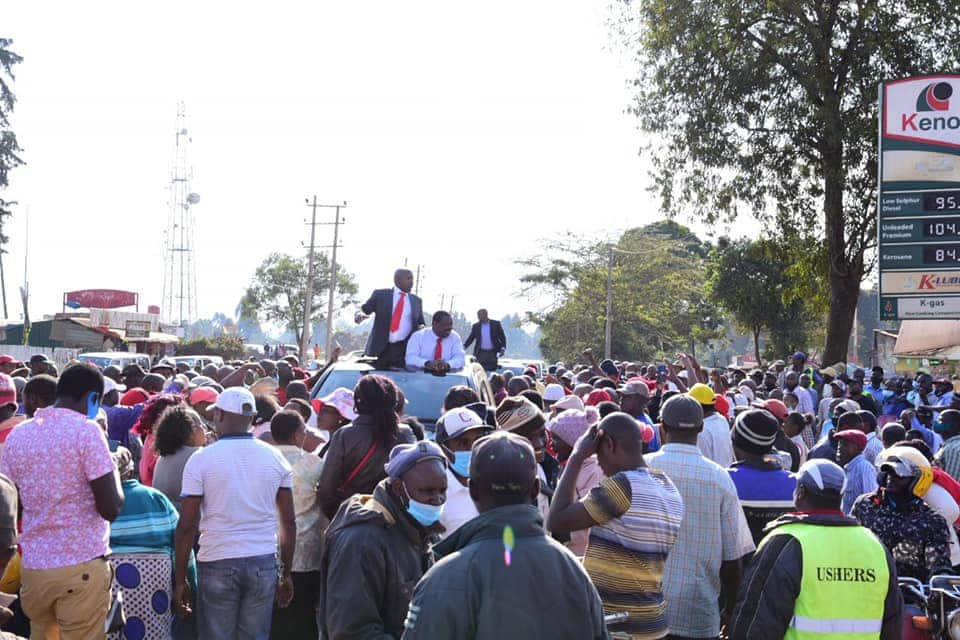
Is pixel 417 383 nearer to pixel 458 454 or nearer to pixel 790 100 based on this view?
pixel 458 454

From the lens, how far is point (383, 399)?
5.93m

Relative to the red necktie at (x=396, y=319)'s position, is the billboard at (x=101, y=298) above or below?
above

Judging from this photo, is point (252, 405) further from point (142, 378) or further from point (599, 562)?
point (142, 378)

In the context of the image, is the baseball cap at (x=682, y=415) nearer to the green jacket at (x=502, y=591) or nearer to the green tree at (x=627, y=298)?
the green jacket at (x=502, y=591)

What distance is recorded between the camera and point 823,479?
15.2 ft

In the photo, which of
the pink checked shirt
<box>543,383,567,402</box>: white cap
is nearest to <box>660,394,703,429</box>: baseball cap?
the pink checked shirt

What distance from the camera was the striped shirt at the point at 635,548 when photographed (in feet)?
15.3

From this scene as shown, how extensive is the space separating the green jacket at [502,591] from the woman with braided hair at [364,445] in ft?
9.19

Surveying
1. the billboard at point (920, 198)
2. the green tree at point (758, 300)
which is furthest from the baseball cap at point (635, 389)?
the green tree at point (758, 300)

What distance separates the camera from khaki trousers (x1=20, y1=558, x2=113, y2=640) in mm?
5312

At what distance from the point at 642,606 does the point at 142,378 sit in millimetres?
7192

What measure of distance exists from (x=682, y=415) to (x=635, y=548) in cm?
92

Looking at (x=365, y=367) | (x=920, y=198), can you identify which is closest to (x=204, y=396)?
(x=365, y=367)

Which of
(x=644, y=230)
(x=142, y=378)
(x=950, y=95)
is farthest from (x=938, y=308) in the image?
(x=644, y=230)
